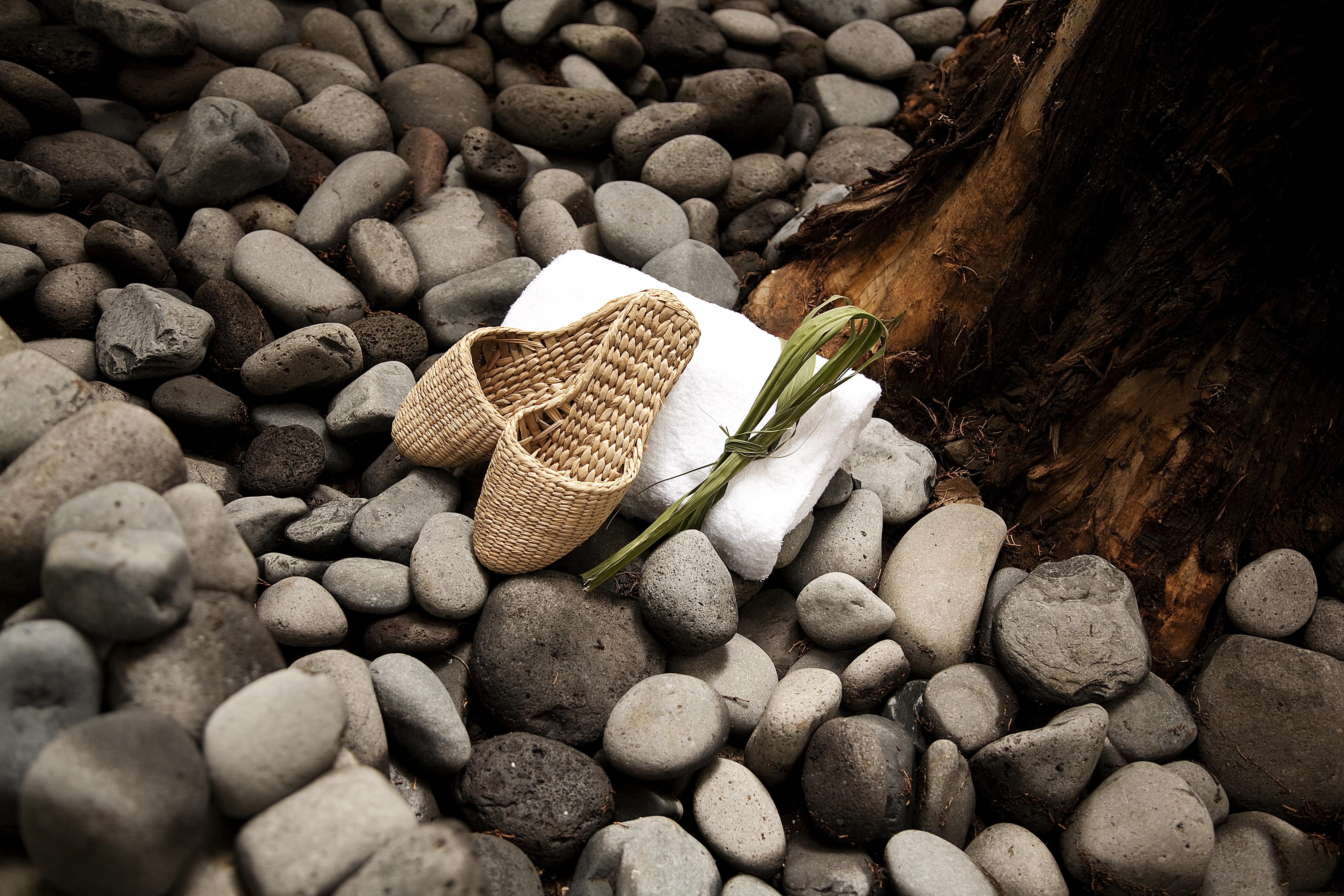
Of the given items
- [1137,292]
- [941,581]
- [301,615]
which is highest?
[1137,292]

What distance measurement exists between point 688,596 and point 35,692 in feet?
4.75

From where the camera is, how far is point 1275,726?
2.49 meters

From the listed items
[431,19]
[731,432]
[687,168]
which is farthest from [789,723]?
[431,19]

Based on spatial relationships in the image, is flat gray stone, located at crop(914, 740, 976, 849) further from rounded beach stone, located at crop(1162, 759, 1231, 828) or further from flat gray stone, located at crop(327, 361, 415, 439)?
flat gray stone, located at crop(327, 361, 415, 439)

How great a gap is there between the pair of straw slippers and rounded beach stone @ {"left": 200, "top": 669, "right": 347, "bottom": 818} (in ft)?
2.71

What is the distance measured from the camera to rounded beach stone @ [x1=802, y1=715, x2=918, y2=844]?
2.16m

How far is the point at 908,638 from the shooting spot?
263 centimetres

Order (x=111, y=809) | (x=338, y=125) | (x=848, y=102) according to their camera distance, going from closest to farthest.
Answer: (x=111, y=809)
(x=338, y=125)
(x=848, y=102)

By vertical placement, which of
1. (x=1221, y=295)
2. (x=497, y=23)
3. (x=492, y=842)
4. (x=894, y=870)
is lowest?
(x=492, y=842)

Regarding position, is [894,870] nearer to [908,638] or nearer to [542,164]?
[908,638]

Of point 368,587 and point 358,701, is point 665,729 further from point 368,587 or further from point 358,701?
point 368,587

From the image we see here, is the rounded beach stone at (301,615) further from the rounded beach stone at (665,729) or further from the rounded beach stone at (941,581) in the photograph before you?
the rounded beach stone at (941,581)

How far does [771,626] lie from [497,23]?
10.4ft

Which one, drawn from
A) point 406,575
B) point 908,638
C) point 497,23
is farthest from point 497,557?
point 497,23
